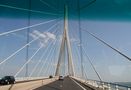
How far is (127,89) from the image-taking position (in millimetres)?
13289

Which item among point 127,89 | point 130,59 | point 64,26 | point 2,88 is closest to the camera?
point 130,59

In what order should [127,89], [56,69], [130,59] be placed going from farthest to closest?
[56,69] → [127,89] → [130,59]

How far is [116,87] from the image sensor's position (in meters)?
15.8

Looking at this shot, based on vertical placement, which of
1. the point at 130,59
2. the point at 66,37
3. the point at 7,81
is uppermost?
the point at 66,37

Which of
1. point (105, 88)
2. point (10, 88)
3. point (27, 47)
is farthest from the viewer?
point (27, 47)

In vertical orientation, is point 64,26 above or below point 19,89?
above

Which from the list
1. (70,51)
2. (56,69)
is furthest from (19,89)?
(56,69)

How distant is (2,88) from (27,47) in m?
7.78

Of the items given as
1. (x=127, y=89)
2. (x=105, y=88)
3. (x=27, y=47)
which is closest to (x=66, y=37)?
(x=27, y=47)

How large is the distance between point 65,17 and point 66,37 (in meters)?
4.98

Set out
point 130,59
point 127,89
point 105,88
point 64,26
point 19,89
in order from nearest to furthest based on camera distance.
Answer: point 130,59 → point 127,89 → point 105,88 → point 19,89 → point 64,26

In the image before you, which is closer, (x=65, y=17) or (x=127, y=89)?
(x=127, y=89)

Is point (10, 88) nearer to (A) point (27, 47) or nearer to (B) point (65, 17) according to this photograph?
(A) point (27, 47)

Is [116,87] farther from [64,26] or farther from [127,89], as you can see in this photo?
[64,26]
